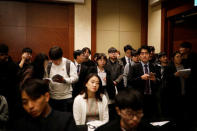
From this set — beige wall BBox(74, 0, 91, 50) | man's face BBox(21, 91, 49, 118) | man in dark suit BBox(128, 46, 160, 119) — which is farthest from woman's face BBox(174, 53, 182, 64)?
Result: beige wall BBox(74, 0, 91, 50)

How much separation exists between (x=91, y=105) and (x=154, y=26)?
4358mm

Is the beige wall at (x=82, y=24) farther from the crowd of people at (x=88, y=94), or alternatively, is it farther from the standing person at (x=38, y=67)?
the standing person at (x=38, y=67)

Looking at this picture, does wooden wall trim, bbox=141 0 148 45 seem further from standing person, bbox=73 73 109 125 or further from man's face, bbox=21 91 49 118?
man's face, bbox=21 91 49 118

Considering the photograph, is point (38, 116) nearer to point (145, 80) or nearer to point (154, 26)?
point (145, 80)

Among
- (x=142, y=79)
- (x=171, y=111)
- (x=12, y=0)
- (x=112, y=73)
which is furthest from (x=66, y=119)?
(x=12, y=0)

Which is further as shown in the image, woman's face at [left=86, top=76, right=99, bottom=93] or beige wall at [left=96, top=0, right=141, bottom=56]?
beige wall at [left=96, top=0, right=141, bottom=56]

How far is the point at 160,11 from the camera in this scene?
18.8ft

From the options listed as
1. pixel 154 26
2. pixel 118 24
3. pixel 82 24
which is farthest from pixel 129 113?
pixel 118 24

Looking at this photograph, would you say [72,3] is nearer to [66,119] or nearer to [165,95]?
[165,95]

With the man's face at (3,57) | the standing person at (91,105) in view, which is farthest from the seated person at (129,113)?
the man's face at (3,57)

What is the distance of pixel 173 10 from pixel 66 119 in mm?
4766

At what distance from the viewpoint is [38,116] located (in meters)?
1.38

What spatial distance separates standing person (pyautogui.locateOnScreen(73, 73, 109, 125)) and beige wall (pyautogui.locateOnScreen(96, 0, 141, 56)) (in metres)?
3.72

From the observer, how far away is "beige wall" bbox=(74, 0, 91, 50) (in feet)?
19.6
